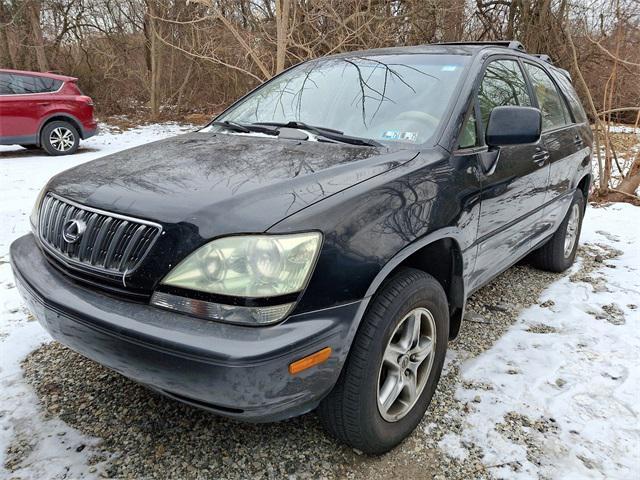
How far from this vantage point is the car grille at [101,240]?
1.76 meters

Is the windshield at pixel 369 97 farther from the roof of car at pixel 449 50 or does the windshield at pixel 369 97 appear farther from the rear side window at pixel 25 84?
the rear side window at pixel 25 84

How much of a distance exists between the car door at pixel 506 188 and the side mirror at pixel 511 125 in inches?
6.4

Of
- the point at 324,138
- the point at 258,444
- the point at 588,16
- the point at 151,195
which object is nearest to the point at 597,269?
the point at 324,138

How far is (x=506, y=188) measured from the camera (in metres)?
2.81

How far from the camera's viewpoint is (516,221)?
3.07 metres

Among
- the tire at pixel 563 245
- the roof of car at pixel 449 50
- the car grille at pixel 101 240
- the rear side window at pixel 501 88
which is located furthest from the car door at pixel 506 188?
the car grille at pixel 101 240

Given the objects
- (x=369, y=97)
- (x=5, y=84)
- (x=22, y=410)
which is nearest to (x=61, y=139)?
(x=5, y=84)

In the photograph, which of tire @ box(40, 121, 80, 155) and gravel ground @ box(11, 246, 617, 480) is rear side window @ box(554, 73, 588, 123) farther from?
tire @ box(40, 121, 80, 155)

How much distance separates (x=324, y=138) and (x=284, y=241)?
1.06 metres

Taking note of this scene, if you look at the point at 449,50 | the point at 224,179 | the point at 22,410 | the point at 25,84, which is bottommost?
the point at 22,410

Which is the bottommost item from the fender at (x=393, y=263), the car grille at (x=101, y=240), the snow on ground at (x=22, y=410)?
the snow on ground at (x=22, y=410)

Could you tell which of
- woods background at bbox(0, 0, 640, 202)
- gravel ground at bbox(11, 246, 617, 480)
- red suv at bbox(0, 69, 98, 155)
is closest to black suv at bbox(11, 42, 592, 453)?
gravel ground at bbox(11, 246, 617, 480)

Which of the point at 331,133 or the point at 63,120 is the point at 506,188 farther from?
the point at 63,120

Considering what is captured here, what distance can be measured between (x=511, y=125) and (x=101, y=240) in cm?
195
